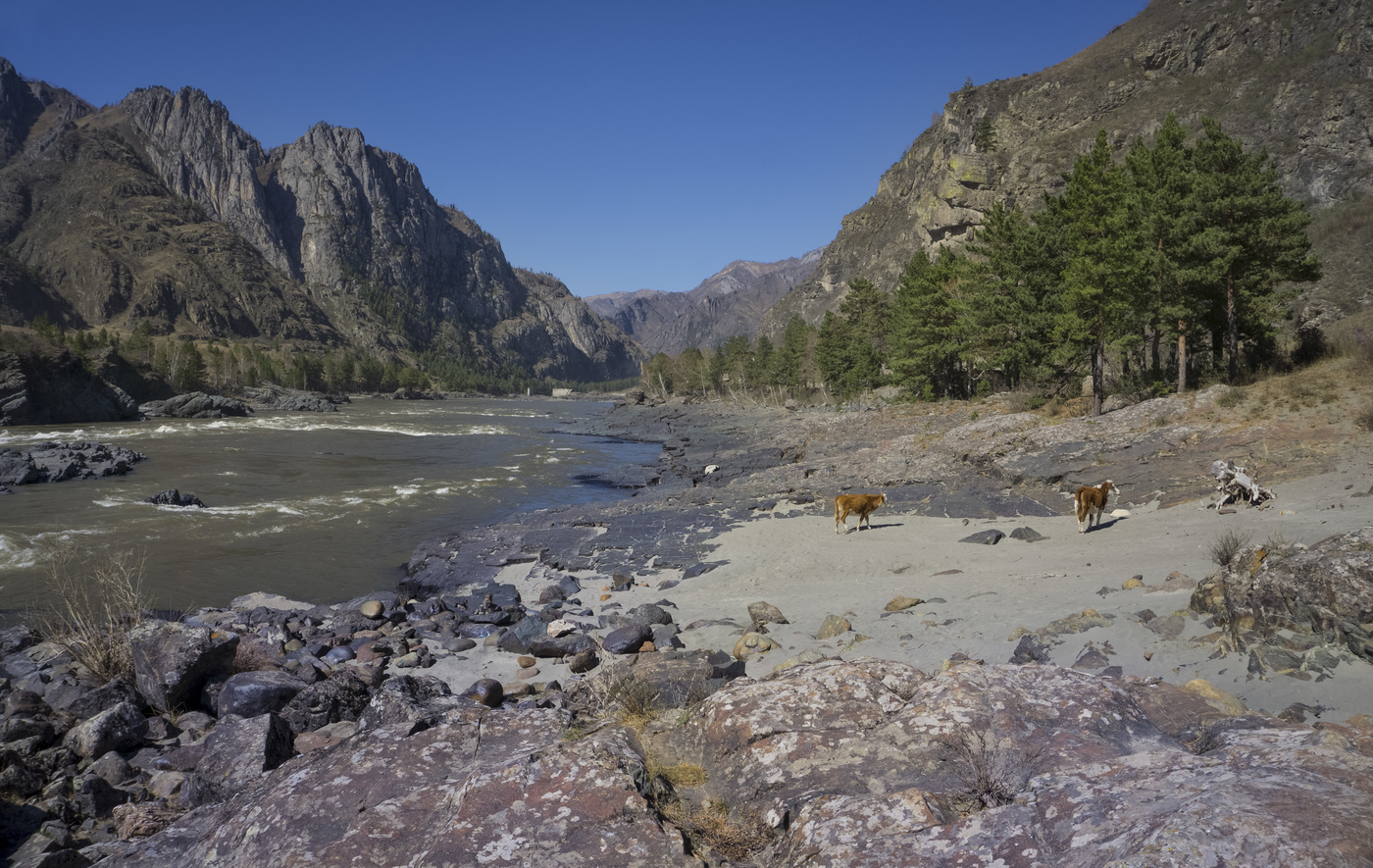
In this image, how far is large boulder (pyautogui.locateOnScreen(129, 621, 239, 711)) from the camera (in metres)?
6.95

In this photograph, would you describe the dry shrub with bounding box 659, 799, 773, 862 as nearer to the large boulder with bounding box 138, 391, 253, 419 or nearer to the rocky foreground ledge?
the rocky foreground ledge

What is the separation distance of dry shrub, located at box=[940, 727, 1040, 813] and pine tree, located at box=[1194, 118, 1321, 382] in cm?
2473

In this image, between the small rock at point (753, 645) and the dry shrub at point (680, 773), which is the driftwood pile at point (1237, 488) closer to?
the small rock at point (753, 645)

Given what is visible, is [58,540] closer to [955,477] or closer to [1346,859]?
[1346,859]

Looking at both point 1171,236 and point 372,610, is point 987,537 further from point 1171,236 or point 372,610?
point 1171,236

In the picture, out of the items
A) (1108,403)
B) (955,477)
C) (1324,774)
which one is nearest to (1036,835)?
(1324,774)

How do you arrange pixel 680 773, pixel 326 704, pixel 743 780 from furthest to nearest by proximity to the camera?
pixel 326 704
pixel 680 773
pixel 743 780

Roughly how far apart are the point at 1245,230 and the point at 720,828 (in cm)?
2756

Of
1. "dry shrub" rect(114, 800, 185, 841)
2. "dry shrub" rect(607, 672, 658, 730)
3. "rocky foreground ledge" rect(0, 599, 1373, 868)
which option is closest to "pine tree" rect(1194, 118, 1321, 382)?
"rocky foreground ledge" rect(0, 599, 1373, 868)

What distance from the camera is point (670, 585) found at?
13.4 m

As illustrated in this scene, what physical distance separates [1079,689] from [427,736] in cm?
497

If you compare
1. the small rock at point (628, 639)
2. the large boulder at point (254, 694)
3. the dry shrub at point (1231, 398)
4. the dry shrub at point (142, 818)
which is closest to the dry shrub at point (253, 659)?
the large boulder at point (254, 694)

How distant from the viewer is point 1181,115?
82.0 metres

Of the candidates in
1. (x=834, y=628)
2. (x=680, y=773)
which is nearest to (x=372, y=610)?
(x=834, y=628)
